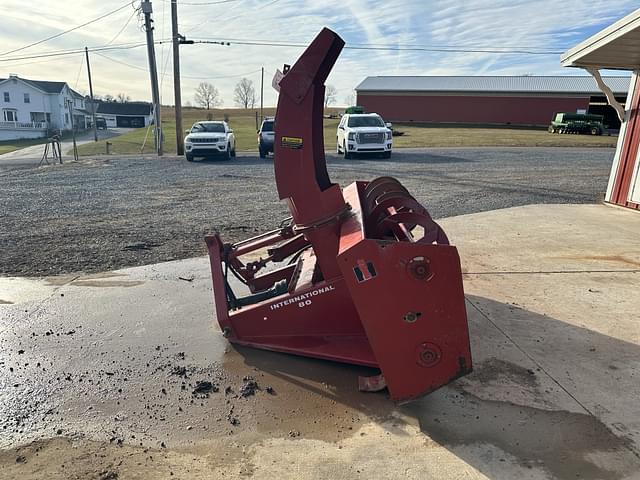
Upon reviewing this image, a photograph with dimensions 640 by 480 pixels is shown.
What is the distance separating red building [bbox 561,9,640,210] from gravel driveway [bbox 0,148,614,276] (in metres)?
0.89

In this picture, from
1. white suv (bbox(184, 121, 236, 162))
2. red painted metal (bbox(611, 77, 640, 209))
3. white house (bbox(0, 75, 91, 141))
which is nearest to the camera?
red painted metal (bbox(611, 77, 640, 209))

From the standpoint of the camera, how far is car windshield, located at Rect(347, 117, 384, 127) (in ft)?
69.6

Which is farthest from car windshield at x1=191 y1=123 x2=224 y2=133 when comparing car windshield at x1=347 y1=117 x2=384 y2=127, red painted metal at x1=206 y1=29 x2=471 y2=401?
red painted metal at x1=206 y1=29 x2=471 y2=401

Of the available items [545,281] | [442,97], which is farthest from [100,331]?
[442,97]

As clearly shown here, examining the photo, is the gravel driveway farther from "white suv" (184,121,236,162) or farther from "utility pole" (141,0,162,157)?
"utility pole" (141,0,162,157)

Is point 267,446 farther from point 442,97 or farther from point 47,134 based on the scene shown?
point 47,134

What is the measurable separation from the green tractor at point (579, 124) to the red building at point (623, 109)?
3377cm

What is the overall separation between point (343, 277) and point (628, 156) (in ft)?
28.8

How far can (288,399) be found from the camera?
10.0 ft

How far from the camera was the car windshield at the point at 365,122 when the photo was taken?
69.6ft

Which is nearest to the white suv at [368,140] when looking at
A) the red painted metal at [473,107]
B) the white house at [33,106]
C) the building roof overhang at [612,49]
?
the building roof overhang at [612,49]

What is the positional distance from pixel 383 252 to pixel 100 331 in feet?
8.53

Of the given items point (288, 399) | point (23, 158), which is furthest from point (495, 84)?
point (288, 399)

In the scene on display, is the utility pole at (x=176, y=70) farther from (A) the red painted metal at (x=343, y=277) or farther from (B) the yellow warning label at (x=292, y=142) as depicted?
(B) the yellow warning label at (x=292, y=142)
